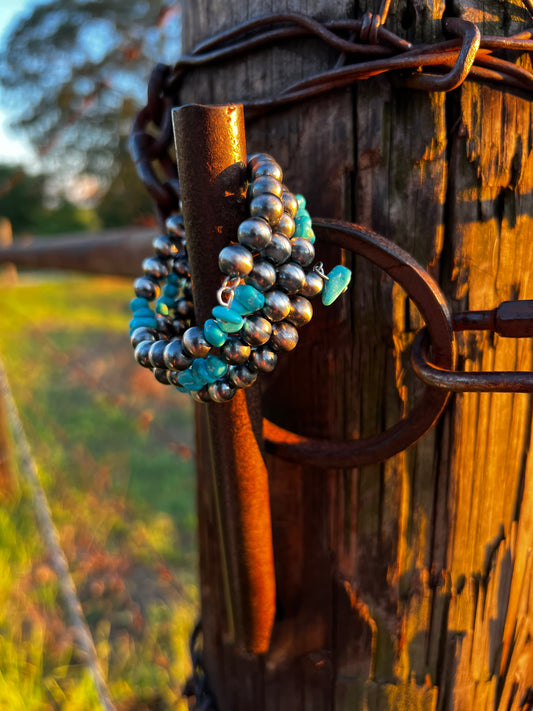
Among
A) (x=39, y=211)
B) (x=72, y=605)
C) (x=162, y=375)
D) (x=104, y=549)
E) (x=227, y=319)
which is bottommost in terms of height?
(x=104, y=549)

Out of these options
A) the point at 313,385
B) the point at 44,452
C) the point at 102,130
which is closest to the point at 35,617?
the point at 44,452

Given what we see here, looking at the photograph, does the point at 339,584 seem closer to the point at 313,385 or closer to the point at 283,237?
the point at 313,385

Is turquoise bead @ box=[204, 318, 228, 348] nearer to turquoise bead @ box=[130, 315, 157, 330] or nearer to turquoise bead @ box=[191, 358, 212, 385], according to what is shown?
turquoise bead @ box=[191, 358, 212, 385]

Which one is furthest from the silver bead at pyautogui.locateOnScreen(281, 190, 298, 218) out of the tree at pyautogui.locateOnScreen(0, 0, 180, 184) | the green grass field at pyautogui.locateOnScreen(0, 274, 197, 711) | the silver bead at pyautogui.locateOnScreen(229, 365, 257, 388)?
the tree at pyautogui.locateOnScreen(0, 0, 180, 184)

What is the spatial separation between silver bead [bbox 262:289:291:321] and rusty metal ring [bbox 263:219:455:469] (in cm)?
13

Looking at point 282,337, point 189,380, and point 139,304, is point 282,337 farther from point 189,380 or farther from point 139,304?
point 139,304

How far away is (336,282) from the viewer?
26.8 inches

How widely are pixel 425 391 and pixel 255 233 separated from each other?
1.12 ft

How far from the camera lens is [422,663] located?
35.5 inches

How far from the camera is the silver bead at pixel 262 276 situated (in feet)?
2.08

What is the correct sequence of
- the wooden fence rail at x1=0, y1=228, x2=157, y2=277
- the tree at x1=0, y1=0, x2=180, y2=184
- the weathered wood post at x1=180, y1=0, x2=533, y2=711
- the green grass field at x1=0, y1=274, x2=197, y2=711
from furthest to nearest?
the tree at x1=0, y1=0, x2=180, y2=184, the green grass field at x1=0, y1=274, x2=197, y2=711, the wooden fence rail at x1=0, y1=228, x2=157, y2=277, the weathered wood post at x1=180, y1=0, x2=533, y2=711

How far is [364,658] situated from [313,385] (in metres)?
0.50

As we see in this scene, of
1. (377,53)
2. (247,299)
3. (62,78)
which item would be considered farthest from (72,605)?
(62,78)

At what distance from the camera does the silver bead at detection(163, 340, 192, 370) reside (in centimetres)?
67
